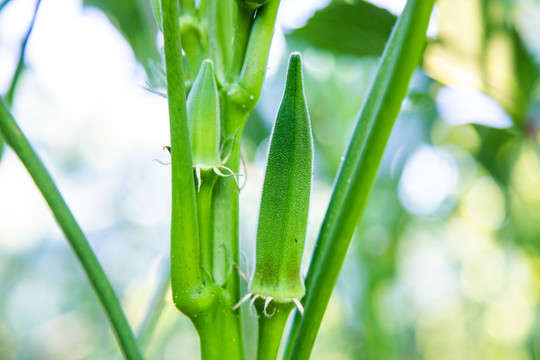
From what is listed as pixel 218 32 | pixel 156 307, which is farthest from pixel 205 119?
pixel 156 307

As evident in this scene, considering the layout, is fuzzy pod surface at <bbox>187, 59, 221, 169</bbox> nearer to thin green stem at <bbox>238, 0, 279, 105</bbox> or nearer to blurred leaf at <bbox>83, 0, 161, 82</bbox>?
thin green stem at <bbox>238, 0, 279, 105</bbox>

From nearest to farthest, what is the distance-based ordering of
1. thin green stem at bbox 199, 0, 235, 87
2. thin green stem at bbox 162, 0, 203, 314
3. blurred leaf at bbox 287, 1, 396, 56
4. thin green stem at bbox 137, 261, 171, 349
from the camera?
thin green stem at bbox 162, 0, 203, 314, thin green stem at bbox 199, 0, 235, 87, thin green stem at bbox 137, 261, 171, 349, blurred leaf at bbox 287, 1, 396, 56

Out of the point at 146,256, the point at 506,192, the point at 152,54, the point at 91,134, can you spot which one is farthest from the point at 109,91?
the point at 146,256

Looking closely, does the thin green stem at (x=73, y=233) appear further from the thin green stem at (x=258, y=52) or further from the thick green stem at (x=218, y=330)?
the thin green stem at (x=258, y=52)

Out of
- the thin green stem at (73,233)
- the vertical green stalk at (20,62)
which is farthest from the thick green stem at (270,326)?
the vertical green stalk at (20,62)

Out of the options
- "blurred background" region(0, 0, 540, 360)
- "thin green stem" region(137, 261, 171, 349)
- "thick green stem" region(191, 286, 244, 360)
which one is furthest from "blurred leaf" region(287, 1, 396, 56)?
"thick green stem" region(191, 286, 244, 360)

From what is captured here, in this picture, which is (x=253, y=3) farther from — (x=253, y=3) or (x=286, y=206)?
(x=286, y=206)
